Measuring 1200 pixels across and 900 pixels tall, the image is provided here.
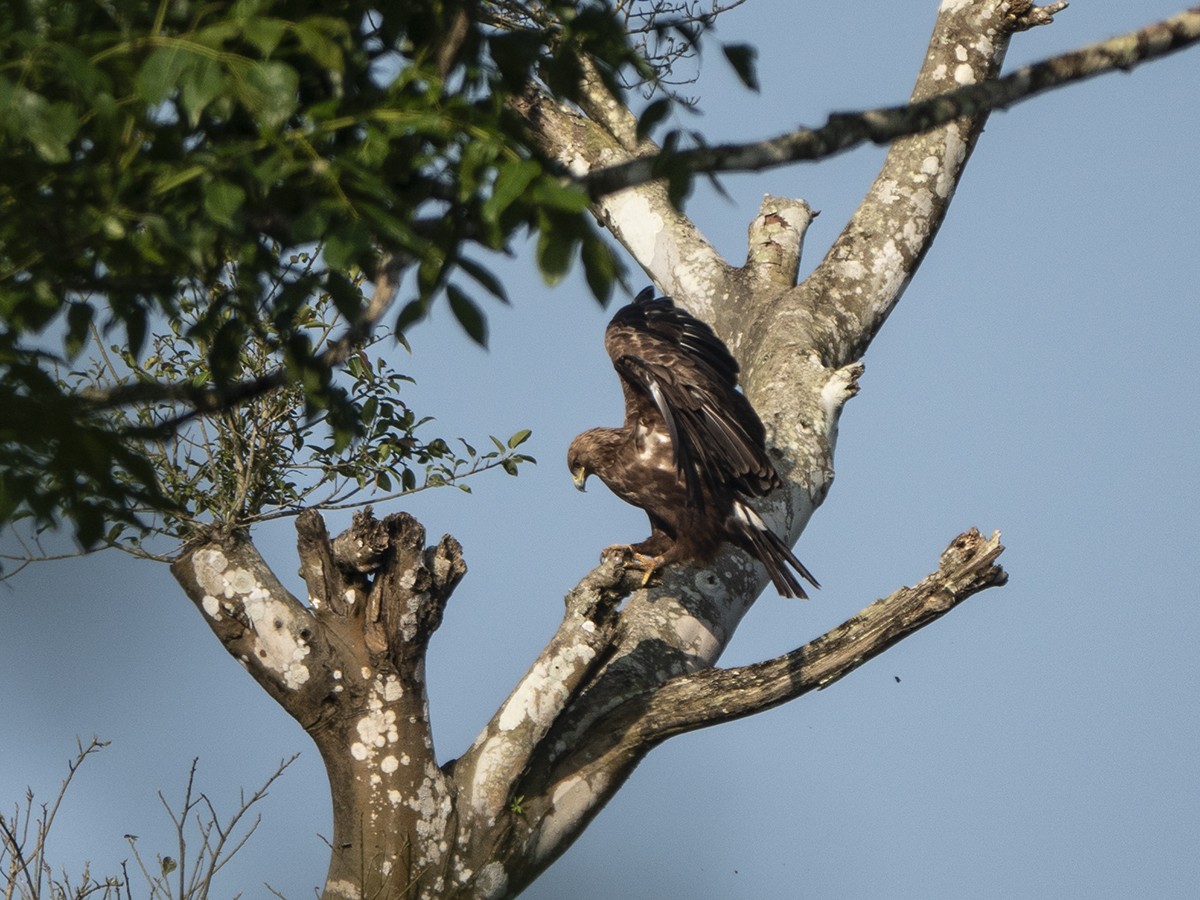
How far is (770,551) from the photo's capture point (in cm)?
478

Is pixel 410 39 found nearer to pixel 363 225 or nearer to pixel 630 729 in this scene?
pixel 363 225

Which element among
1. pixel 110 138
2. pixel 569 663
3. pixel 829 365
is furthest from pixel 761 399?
pixel 110 138

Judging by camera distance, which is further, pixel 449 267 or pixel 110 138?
pixel 449 267

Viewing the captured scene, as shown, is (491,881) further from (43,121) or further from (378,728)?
(43,121)

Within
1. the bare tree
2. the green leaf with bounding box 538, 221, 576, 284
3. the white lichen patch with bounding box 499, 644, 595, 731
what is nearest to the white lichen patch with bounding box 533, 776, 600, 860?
the bare tree

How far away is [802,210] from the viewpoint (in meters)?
6.30

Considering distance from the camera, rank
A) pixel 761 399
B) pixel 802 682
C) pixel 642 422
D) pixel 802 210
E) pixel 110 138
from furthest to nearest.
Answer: pixel 802 210
pixel 642 422
pixel 761 399
pixel 802 682
pixel 110 138

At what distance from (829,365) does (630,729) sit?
198 cm

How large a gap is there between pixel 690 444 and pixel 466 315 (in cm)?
327

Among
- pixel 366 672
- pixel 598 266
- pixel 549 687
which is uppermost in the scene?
pixel 366 672

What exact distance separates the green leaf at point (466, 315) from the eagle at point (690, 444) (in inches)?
117

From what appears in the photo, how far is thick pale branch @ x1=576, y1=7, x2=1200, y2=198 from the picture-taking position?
67.4 inches

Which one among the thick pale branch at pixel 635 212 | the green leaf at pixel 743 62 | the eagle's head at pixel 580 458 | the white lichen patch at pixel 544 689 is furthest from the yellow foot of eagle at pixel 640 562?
the green leaf at pixel 743 62

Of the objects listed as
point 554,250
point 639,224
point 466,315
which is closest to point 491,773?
point 466,315
